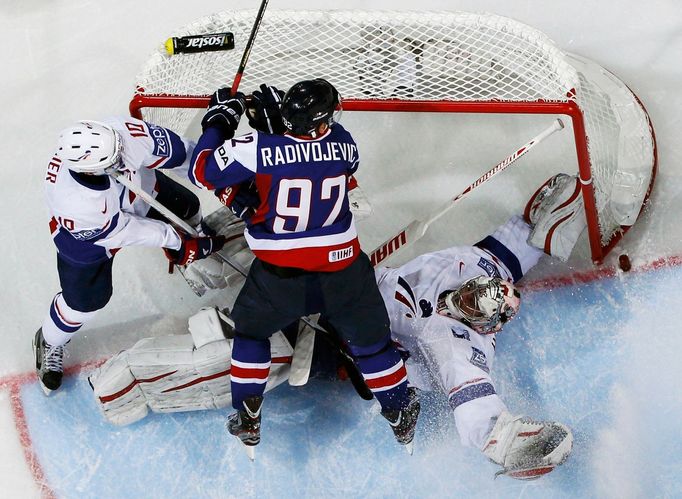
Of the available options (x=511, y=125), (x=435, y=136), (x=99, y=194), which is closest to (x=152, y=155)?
(x=99, y=194)

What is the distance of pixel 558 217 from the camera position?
3.18m

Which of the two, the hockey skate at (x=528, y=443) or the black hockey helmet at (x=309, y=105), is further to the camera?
the hockey skate at (x=528, y=443)

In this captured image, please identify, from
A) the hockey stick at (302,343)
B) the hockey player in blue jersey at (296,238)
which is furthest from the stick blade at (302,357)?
the hockey player in blue jersey at (296,238)

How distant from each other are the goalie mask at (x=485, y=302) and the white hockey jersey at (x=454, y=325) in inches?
3.5

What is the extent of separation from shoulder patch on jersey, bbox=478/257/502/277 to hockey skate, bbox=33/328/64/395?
4.92 feet

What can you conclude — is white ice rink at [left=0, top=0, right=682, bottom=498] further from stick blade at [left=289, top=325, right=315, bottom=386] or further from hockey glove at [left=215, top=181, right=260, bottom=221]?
hockey glove at [left=215, top=181, right=260, bottom=221]

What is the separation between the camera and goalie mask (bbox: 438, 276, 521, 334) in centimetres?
280

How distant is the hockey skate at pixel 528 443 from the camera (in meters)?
2.72

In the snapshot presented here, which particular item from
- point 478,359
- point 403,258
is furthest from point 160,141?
point 478,359

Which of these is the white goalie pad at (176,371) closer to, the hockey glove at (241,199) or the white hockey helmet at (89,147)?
the hockey glove at (241,199)

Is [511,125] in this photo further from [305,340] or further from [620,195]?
[305,340]

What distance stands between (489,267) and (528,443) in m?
0.65

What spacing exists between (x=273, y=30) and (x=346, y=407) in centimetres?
136

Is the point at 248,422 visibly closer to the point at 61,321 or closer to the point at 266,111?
the point at 61,321
